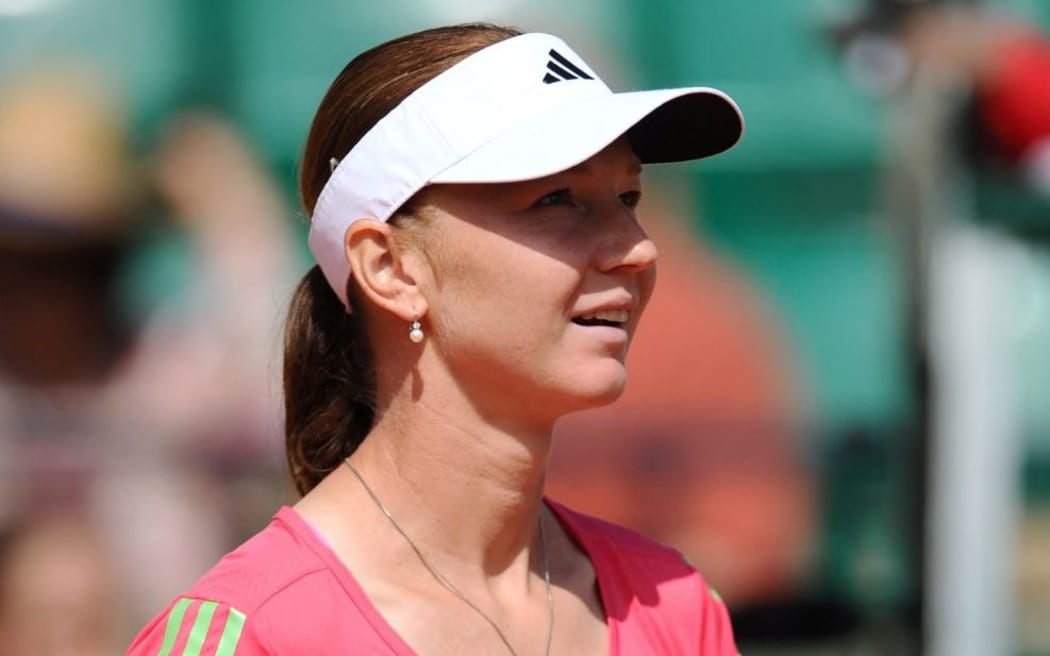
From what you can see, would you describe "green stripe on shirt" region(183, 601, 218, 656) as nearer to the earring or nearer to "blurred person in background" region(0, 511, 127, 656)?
the earring

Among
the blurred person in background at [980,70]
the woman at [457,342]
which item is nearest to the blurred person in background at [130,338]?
the blurred person in background at [980,70]

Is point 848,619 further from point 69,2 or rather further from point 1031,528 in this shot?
point 69,2

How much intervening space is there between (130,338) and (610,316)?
345 cm

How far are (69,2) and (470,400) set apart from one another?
14.4ft

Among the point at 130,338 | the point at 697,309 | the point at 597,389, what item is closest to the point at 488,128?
the point at 597,389

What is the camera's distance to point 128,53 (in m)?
5.84

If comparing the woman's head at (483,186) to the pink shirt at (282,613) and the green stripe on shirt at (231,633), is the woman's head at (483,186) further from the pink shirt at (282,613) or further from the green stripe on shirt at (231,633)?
the green stripe on shirt at (231,633)

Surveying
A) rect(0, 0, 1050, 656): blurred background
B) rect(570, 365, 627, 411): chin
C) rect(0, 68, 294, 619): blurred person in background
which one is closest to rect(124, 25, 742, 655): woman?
rect(570, 365, 627, 411): chin

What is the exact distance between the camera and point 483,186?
6.10 ft

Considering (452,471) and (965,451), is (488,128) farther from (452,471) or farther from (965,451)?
(965,451)

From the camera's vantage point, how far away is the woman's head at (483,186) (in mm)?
1841

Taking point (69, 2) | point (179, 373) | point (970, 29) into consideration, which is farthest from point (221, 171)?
point (970, 29)

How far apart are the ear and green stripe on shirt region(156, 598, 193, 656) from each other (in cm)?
38

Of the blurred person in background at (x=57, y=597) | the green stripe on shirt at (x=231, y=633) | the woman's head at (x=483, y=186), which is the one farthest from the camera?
the blurred person in background at (x=57, y=597)
